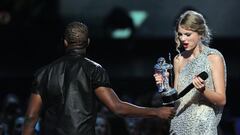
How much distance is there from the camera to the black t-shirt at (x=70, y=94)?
479 centimetres

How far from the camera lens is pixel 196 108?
4734 mm

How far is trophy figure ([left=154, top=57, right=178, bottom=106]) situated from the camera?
452cm

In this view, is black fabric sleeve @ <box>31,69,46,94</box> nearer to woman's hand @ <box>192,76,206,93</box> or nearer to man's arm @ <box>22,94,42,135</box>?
man's arm @ <box>22,94,42,135</box>

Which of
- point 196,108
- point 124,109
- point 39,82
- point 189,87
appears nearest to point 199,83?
point 189,87

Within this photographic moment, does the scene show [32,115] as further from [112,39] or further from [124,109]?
[112,39]

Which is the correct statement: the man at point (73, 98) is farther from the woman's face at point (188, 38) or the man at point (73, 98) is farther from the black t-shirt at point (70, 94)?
Answer: the woman's face at point (188, 38)

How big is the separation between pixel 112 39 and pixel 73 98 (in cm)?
566

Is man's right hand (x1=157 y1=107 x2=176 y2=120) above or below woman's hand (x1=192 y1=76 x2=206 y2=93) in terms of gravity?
below

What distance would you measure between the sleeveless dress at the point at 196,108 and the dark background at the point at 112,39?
5229 mm

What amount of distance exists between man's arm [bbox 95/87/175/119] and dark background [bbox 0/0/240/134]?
526cm

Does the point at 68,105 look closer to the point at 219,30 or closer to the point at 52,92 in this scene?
the point at 52,92

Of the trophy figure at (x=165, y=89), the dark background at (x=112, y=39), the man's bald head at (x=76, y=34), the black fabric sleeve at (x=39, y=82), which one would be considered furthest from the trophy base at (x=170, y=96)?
the dark background at (x=112, y=39)

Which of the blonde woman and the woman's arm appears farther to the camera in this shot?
the blonde woman

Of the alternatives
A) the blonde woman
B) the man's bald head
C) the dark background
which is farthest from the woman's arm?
the dark background
